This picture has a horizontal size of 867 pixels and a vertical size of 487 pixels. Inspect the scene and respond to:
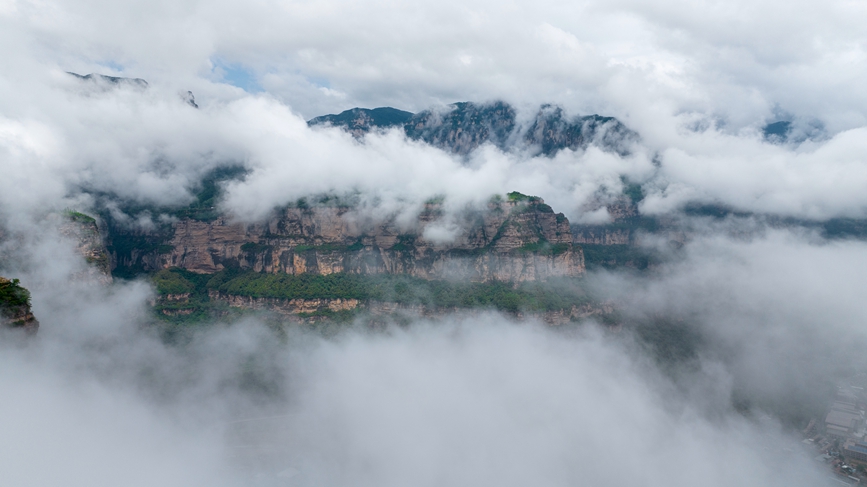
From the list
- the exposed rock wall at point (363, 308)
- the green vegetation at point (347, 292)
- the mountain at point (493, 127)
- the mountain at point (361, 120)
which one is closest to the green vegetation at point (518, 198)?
the green vegetation at point (347, 292)

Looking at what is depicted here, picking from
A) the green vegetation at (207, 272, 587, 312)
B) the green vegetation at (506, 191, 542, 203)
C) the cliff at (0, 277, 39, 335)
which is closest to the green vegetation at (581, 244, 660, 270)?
the green vegetation at (506, 191, 542, 203)

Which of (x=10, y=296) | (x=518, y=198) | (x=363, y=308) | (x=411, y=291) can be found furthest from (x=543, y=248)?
(x=10, y=296)

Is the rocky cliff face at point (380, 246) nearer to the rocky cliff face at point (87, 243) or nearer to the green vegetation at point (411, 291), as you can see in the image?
the green vegetation at point (411, 291)

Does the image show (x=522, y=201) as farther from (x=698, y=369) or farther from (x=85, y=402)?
(x=85, y=402)

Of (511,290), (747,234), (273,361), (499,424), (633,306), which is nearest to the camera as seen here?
(499,424)

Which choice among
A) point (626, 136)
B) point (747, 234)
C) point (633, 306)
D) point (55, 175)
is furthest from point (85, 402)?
point (626, 136)

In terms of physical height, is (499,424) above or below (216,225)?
below

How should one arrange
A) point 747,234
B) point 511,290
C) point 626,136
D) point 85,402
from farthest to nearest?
Answer: 1. point 626,136
2. point 747,234
3. point 511,290
4. point 85,402

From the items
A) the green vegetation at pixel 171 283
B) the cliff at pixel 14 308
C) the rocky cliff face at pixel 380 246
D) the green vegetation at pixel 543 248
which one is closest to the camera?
the cliff at pixel 14 308

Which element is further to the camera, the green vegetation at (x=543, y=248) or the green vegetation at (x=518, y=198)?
the green vegetation at (x=518, y=198)
